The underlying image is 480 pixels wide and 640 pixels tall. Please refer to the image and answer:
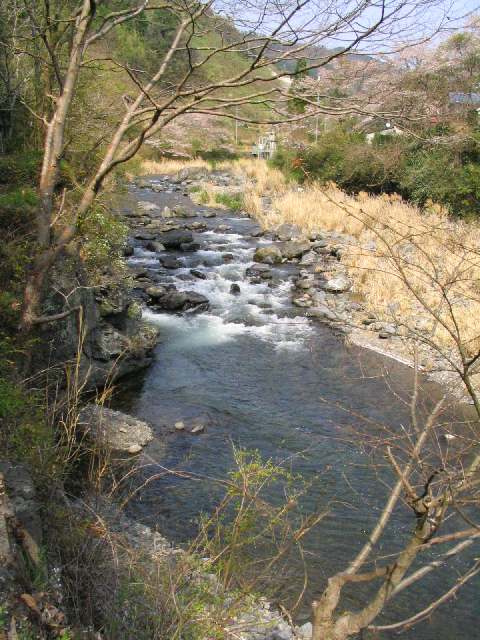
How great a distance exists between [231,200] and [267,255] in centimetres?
768

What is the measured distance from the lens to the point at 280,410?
6.80m

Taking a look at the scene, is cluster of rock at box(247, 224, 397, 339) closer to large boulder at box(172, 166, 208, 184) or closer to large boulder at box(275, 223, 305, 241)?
large boulder at box(275, 223, 305, 241)

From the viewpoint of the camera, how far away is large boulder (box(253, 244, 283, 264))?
13348mm

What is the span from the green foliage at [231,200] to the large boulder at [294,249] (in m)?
5.76

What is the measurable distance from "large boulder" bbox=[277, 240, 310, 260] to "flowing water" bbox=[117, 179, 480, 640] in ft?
7.87

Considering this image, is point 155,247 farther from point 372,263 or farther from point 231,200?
point 231,200

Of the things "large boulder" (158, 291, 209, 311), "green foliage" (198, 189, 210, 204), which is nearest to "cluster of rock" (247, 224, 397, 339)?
"large boulder" (158, 291, 209, 311)

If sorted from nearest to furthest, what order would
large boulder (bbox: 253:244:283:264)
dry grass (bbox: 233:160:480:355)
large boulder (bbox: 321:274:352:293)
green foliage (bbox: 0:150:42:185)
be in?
1. green foliage (bbox: 0:150:42:185)
2. dry grass (bbox: 233:160:480:355)
3. large boulder (bbox: 321:274:352:293)
4. large boulder (bbox: 253:244:283:264)

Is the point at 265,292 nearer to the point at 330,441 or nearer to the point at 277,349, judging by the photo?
the point at 277,349

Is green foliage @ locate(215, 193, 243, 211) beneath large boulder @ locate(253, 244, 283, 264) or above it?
above

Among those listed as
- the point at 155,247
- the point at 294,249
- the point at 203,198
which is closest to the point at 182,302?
the point at 155,247

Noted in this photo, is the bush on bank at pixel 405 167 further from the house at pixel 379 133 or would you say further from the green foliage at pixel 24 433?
Answer: the green foliage at pixel 24 433

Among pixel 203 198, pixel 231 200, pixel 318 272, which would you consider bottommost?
pixel 318 272

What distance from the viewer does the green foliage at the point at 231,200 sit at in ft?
64.8
